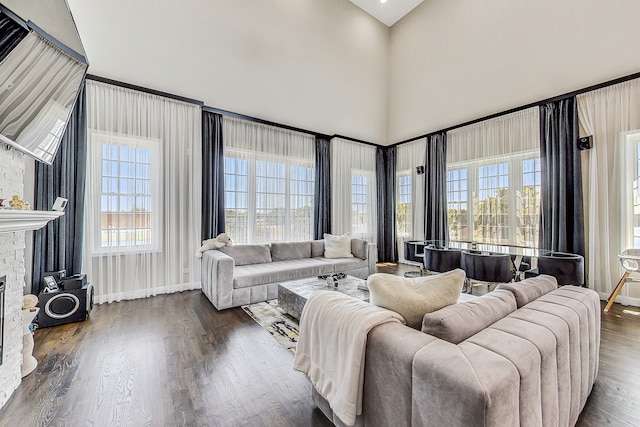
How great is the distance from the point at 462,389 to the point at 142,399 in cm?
193

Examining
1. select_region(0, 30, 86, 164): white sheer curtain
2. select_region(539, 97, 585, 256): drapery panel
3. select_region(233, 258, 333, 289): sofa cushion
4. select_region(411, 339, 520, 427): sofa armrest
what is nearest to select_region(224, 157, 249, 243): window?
select_region(233, 258, 333, 289): sofa cushion

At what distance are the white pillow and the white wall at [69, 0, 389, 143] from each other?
7.91 ft

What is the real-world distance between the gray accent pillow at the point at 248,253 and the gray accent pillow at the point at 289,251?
0.40ft

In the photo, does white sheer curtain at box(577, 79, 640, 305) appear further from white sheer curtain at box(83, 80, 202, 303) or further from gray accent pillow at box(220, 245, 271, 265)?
white sheer curtain at box(83, 80, 202, 303)

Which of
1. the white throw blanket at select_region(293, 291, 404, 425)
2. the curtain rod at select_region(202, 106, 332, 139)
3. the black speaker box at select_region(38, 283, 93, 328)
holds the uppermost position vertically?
the curtain rod at select_region(202, 106, 332, 139)

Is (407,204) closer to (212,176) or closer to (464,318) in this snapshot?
(212,176)

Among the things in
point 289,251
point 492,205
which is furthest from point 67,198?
point 492,205

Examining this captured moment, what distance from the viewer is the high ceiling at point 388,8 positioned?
20.0ft

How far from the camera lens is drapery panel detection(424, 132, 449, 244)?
18.2 ft

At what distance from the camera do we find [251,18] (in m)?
4.75

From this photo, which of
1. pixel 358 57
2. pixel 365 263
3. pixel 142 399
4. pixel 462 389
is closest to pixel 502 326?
pixel 462 389

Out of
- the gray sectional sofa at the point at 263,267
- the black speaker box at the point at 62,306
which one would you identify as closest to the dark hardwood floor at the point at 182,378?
the black speaker box at the point at 62,306

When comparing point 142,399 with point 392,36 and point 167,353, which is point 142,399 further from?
point 392,36

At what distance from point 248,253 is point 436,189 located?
13.3 ft
